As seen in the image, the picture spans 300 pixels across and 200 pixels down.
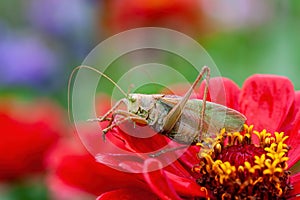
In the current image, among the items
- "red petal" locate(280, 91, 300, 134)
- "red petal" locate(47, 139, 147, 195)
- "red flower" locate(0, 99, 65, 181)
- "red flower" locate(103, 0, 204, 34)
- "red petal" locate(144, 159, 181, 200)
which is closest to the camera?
"red petal" locate(144, 159, 181, 200)

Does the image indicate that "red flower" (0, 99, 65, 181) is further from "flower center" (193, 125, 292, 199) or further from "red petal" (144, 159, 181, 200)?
"red petal" (144, 159, 181, 200)

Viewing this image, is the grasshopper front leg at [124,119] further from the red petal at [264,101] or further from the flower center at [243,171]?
the red petal at [264,101]

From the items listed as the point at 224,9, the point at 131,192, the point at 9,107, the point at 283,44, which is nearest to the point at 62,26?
the point at 224,9

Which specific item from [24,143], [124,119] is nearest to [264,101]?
[124,119]

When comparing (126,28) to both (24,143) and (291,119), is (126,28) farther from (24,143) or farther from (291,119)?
(291,119)

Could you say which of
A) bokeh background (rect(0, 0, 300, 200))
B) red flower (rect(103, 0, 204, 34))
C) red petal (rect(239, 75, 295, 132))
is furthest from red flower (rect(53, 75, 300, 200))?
red flower (rect(103, 0, 204, 34))

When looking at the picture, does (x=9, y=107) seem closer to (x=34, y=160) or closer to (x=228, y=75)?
(x=34, y=160)
